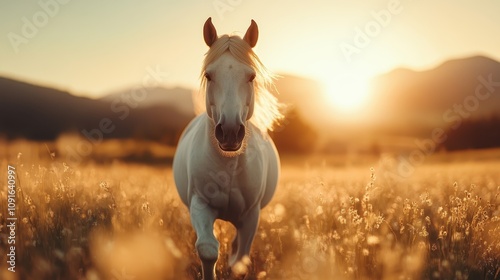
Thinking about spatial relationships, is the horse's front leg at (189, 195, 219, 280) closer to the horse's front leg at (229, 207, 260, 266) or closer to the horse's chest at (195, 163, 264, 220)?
the horse's chest at (195, 163, 264, 220)

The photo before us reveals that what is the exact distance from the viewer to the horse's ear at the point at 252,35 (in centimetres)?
482

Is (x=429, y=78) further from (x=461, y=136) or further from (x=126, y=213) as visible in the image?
(x=126, y=213)

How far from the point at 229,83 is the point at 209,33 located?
0.87 meters

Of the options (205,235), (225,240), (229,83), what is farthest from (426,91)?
(205,235)

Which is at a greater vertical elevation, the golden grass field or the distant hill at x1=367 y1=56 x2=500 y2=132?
the distant hill at x1=367 y1=56 x2=500 y2=132

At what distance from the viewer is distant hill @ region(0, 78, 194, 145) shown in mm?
26656

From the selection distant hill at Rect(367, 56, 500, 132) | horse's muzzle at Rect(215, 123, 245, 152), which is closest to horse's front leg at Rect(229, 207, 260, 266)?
horse's muzzle at Rect(215, 123, 245, 152)

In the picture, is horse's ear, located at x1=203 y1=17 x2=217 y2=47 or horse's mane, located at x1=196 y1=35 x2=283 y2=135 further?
horse's ear, located at x1=203 y1=17 x2=217 y2=47

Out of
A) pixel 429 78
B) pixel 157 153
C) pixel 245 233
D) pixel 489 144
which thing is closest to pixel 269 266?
pixel 245 233

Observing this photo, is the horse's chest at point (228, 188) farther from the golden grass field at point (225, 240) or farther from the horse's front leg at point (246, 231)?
the golden grass field at point (225, 240)

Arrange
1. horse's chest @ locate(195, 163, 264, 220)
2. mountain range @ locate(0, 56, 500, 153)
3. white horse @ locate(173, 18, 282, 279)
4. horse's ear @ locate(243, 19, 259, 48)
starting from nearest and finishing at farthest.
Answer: white horse @ locate(173, 18, 282, 279), horse's chest @ locate(195, 163, 264, 220), horse's ear @ locate(243, 19, 259, 48), mountain range @ locate(0, 56, 500, 153)

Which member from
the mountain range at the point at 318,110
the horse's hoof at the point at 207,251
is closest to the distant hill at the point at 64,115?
the mountain range at the point at 318,110

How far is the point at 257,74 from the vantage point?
4746 mm

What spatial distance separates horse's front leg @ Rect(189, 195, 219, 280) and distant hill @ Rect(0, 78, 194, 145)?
67.4ft
